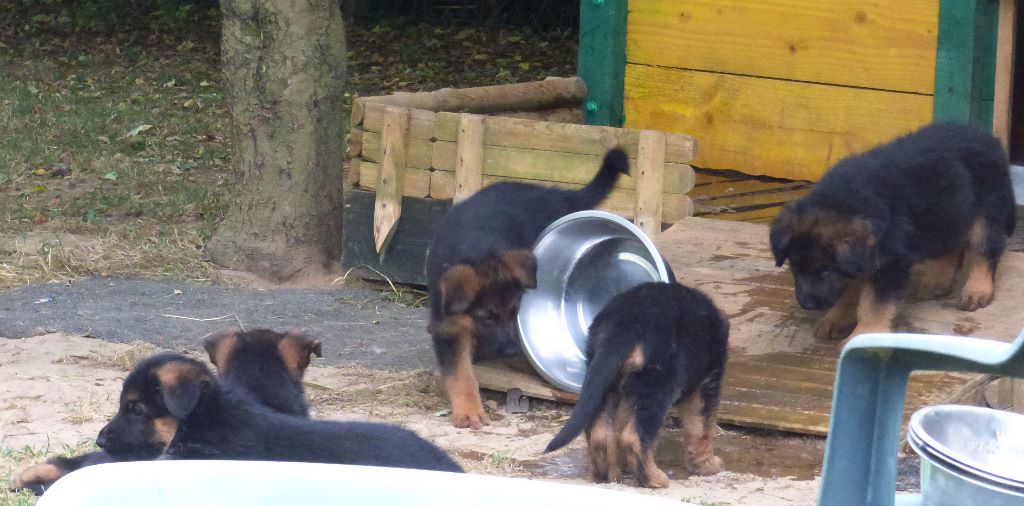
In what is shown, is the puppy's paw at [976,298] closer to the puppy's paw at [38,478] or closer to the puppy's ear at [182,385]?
the puppy's ear at [182,385]

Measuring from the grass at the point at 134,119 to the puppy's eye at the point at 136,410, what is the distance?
3631 millimetres

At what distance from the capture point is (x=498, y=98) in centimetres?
776

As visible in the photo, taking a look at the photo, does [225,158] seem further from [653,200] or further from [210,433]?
[210,433]

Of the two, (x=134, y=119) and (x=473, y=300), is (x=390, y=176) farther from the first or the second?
(x=134, y=119)

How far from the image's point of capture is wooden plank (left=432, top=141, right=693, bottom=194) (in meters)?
6.39

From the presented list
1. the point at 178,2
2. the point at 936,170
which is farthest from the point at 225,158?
the point at 178,2

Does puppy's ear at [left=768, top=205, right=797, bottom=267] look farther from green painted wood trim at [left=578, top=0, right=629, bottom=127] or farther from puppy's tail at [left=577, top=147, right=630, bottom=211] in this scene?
green painted wood trim at [left=578, top=0, right=629, bottom=127]

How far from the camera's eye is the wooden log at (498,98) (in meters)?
7.40

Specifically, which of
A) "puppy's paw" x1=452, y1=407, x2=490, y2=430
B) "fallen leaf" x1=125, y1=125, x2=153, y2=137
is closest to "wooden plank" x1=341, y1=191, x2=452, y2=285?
"puppy's paw" x1=452, y1=407, x2=490, y2=430

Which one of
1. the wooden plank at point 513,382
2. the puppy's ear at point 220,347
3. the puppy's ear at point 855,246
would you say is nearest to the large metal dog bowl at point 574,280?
the wooden plank at point 513,382

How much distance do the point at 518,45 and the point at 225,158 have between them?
6.78 m

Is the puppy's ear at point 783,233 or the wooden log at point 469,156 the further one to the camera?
the wooden log at point 469,156

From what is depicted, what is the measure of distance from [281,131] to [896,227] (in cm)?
389

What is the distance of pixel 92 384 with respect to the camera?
523 cm
